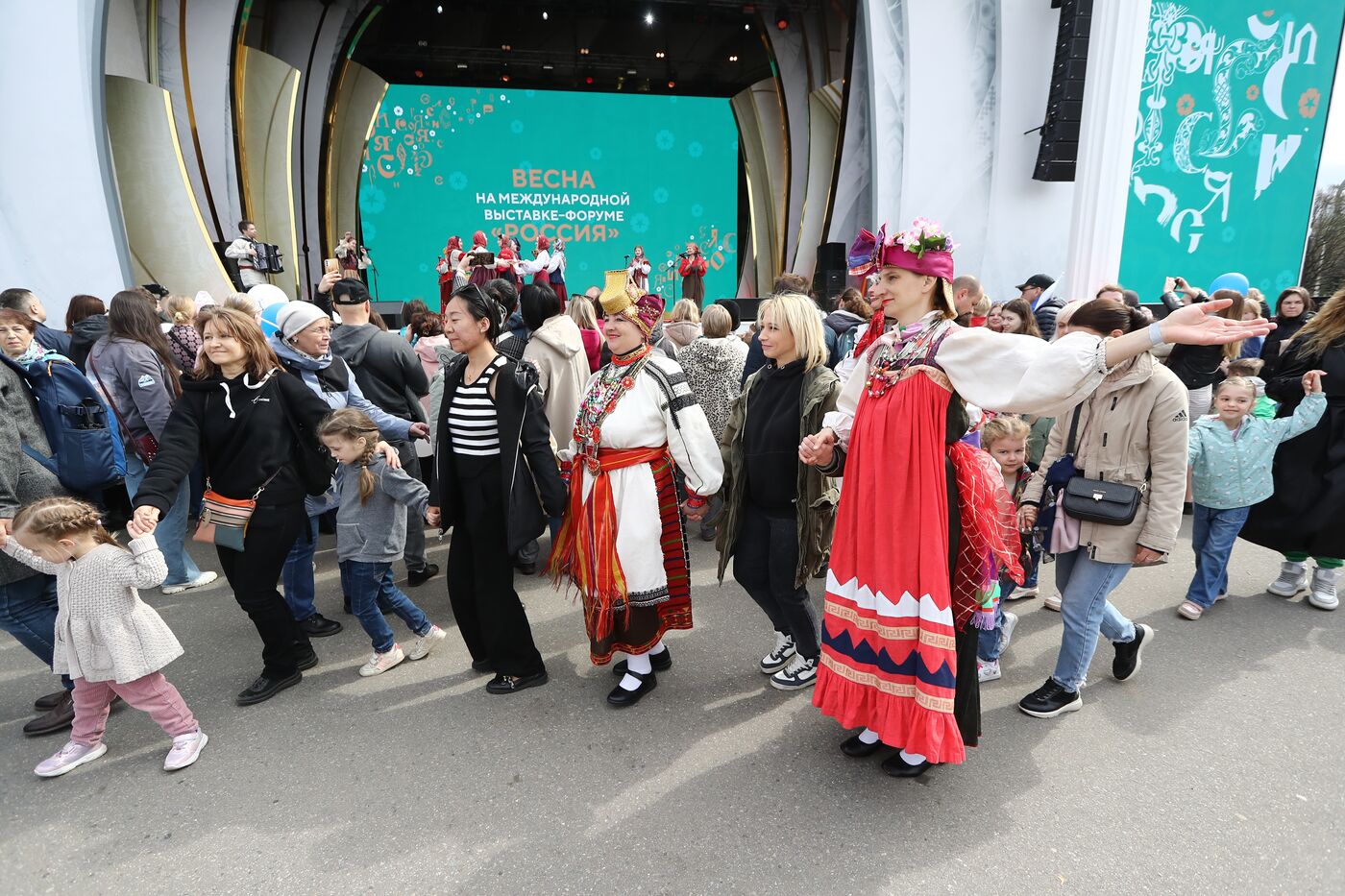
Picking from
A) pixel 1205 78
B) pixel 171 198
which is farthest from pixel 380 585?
pixel 1205 78

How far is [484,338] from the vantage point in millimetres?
2809

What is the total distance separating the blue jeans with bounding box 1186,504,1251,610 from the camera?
3547mm

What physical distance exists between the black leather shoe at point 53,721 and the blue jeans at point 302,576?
Answer: 887mm

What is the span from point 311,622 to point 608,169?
15375 millimetres

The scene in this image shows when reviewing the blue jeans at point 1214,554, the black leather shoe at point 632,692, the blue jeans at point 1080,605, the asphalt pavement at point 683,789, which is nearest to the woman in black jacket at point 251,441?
the asphalt pavement at point 683,789

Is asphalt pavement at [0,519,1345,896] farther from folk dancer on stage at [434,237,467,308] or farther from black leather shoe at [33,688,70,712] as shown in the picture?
folk dancer on stage at [434,237,467,308]

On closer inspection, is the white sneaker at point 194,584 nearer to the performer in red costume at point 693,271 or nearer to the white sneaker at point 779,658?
the white sneaker at point 779,658

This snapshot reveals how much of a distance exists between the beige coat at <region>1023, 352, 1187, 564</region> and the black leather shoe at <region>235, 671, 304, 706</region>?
3397mm

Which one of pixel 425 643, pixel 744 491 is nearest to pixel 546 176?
pixel 425 643

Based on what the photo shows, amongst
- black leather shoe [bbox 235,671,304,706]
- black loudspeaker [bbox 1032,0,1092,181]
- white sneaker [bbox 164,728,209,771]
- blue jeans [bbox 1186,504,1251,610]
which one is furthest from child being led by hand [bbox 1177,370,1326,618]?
black loudspeaker [bbox 1032,0,1092,181]

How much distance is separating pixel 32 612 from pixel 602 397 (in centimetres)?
250

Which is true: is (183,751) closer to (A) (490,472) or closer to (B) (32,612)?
(B) (32,612)

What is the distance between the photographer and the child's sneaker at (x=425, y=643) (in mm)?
3320

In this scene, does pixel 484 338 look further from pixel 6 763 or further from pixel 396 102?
pixel 396 102
